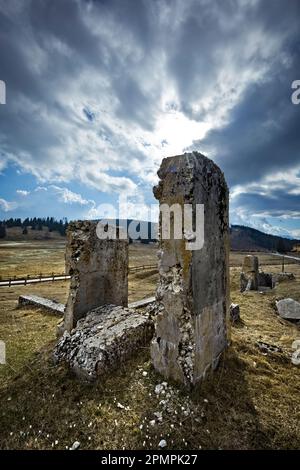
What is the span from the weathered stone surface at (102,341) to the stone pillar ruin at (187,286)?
0.86 m

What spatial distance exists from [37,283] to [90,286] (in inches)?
806

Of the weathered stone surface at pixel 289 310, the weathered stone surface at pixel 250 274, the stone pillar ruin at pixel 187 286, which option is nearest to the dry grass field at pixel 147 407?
the stone pillar ruin at pixel 187 286

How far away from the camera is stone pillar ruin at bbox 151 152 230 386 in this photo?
426 centimetres

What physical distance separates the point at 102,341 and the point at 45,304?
25.6ft

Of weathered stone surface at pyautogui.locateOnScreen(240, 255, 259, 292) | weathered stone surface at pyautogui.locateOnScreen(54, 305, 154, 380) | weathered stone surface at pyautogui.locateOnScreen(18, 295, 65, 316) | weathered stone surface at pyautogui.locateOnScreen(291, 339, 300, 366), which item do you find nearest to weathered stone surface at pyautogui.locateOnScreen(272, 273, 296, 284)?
weathered stone surface at pyautogui.locateOnScreen(240, 255, 259, 292)

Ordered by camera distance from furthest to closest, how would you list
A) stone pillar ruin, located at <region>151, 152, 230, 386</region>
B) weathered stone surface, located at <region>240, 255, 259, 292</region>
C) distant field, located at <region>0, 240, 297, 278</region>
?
1. distant field, located at <region>0, 240, 297, 278</region>
2. weathered stone surface, located at <region>240, 255, 259, 292</region>
3. stone pillar ruin, located at <region>151, 152, 230, 386</region>

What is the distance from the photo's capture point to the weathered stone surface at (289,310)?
9.88 metres

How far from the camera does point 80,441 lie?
3543 mm

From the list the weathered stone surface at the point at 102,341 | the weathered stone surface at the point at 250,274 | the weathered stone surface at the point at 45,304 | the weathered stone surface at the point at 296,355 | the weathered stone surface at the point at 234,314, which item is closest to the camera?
the weathered stone surface at the point at 102,341

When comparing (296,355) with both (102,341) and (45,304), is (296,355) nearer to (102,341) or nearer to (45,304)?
(102,341)

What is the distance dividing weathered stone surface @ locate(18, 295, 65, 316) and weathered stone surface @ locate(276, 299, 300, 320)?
9.02 metres

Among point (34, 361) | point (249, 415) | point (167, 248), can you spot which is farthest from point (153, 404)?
point (34, 361)

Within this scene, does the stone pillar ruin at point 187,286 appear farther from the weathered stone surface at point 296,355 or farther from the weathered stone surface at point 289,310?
the weathered stone surface at point 289,310

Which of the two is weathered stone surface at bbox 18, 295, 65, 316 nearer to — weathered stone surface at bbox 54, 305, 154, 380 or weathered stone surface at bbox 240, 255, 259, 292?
weathered stone surface at bbox 54, 305, 154, 380
